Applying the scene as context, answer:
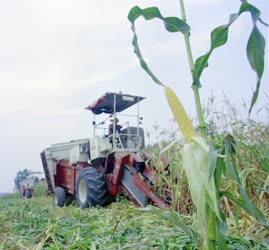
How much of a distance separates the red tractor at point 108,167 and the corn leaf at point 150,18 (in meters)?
2.39

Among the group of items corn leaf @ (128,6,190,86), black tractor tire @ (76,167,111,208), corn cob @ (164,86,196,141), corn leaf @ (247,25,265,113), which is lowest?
black tractor tire @ (76,167,111,208)

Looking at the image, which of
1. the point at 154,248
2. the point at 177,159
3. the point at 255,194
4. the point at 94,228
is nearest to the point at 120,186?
the point at 177,159

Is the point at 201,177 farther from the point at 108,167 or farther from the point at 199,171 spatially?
the point at 108,167

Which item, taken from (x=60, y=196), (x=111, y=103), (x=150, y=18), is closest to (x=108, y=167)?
(x=111, y=103)

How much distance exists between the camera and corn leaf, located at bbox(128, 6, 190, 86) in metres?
1.04

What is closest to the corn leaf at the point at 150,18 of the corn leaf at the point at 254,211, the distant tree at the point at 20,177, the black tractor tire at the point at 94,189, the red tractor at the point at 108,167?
the corn leaf at the point at 254,211

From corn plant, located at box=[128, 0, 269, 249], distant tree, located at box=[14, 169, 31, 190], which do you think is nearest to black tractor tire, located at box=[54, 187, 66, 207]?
corn plant, located at box=[128, 0, 269, 249]

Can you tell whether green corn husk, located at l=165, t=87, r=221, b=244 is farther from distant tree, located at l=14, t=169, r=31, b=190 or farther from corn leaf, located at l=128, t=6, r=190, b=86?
distant tree, located at l=14, t=169, r=31, b=190

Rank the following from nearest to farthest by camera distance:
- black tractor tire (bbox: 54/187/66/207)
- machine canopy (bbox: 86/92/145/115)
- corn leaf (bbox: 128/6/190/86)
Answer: corn leaf (bbox: 128/6/190/86)
machine canopy (bbox: 86/92/145/115)
black tractor tire (bbox: 54/187/66/207)

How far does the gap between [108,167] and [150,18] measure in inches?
167

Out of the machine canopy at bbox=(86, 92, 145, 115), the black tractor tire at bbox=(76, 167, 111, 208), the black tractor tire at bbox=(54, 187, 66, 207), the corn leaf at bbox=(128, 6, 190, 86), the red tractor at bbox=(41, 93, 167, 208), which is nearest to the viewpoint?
the corn leaf at bbox=(128, 6, 190, 86)

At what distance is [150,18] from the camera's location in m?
1.11

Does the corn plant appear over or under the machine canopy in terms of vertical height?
under

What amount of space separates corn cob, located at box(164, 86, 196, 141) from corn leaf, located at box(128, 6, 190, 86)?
0.10 meters
